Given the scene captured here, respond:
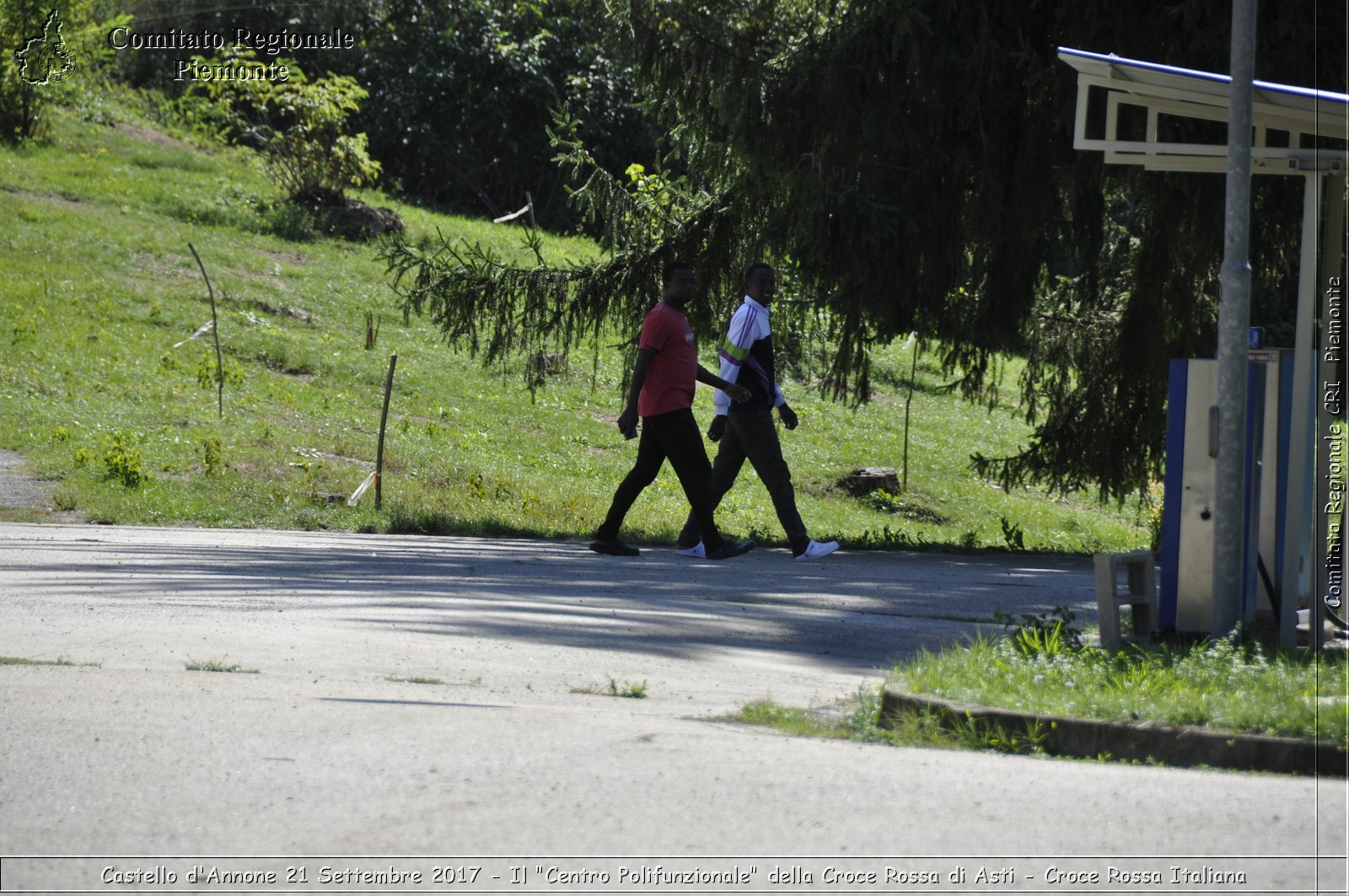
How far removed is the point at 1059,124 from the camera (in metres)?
12.4

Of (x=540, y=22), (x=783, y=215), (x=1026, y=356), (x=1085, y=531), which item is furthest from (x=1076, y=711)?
(x=540, y=22)

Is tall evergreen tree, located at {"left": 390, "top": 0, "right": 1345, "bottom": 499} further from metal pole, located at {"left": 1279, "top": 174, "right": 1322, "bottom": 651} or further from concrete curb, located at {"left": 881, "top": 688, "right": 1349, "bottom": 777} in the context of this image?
concrete curb, located at {"left": 881, "top": 688, "right": 1349, "bottom": 777}

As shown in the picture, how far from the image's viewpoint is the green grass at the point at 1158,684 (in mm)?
5012

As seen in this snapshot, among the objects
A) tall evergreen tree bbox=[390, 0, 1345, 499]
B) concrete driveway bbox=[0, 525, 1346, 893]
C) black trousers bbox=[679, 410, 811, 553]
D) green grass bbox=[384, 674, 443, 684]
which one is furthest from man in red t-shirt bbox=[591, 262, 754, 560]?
Answer: green grass bbox=[384, 674, 443, 684]

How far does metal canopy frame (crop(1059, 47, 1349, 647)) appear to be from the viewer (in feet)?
21.2

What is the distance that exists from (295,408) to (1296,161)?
583 inches

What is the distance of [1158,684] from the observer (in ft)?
18.2

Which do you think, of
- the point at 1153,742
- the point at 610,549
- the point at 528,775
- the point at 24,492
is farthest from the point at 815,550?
the point at 24,492

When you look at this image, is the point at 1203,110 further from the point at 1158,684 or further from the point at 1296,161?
the point at 1158,684

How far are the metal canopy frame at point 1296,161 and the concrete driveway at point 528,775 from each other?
66.5 inches

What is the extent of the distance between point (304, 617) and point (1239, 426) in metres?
4.47

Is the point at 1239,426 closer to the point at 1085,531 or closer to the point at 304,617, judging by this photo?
the point at 304,617

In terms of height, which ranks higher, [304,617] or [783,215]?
[783,215]

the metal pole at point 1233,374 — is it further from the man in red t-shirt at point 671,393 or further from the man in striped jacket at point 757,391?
the man in red t-shirt at point 671,393
